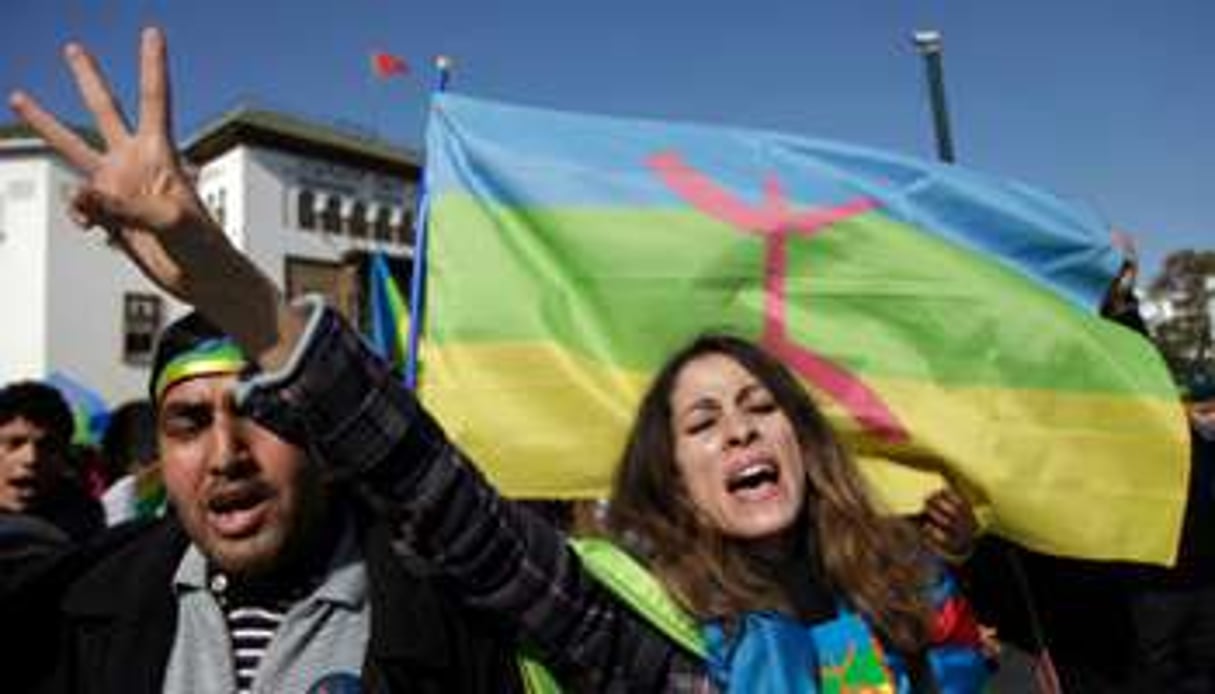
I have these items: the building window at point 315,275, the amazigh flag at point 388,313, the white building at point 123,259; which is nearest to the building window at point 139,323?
the white building at point 123,259

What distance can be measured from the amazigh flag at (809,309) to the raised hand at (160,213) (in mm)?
1778

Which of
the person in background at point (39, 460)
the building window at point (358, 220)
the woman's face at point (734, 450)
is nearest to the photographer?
the woman's face at point (734, 450)

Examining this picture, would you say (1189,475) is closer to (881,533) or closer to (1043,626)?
(1043,626)

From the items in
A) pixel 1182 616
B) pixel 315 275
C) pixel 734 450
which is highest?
pixel 315 275

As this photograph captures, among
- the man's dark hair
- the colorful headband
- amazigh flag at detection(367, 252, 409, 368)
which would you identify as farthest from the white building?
the colorful headband

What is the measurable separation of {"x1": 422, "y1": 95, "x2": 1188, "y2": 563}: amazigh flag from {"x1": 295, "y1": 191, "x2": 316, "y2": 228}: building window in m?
35.0

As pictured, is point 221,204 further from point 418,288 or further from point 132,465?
point 418,288

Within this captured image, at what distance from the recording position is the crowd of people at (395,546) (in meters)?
1.79

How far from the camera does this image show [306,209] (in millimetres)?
38125

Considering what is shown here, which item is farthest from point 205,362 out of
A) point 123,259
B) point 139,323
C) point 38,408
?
point 123,259

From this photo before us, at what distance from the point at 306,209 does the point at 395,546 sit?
37.4 meters

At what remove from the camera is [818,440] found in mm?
2627

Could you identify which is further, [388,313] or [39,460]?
[388,313]

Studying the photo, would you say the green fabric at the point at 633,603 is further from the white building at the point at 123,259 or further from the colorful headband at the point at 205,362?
the white building at the point at 123,259
